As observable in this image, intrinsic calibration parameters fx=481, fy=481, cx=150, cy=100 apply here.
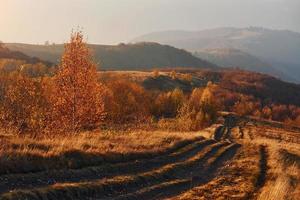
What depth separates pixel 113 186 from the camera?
22750mm

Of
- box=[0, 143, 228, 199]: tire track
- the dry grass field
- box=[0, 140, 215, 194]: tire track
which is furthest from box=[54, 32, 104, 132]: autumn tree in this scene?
box=[0, 143, 228, 199]: tire track

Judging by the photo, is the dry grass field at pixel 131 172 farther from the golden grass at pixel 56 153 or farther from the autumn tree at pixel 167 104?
the autumn tree at pixel 167 104

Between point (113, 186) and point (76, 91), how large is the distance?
23326mm

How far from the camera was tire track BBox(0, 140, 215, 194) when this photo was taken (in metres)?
19.9

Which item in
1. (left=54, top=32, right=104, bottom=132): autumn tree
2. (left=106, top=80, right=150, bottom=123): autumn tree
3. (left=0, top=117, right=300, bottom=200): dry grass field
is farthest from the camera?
(left=106, top=80, right=150, bottom=123): autumn tree

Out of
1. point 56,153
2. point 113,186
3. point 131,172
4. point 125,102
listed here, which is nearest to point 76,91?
point 131,172

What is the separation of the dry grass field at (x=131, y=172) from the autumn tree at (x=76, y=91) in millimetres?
8591

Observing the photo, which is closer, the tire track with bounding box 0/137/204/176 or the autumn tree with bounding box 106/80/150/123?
→ the tire track with bounding box 0/137/204/176

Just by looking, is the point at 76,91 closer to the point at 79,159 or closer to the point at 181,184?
the point at 79,159

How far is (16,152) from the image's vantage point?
2245 cm

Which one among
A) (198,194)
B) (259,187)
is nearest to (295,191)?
(259,187)

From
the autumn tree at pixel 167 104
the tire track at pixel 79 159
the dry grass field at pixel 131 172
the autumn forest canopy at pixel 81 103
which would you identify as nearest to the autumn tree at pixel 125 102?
the autumn forest canopy at pixel 81 103

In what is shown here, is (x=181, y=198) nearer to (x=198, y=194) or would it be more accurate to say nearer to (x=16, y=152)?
(x=198, y=194)

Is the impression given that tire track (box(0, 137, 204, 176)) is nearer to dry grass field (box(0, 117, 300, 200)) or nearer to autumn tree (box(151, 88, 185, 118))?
dry grass field (box(0, 117, 300, 200))
